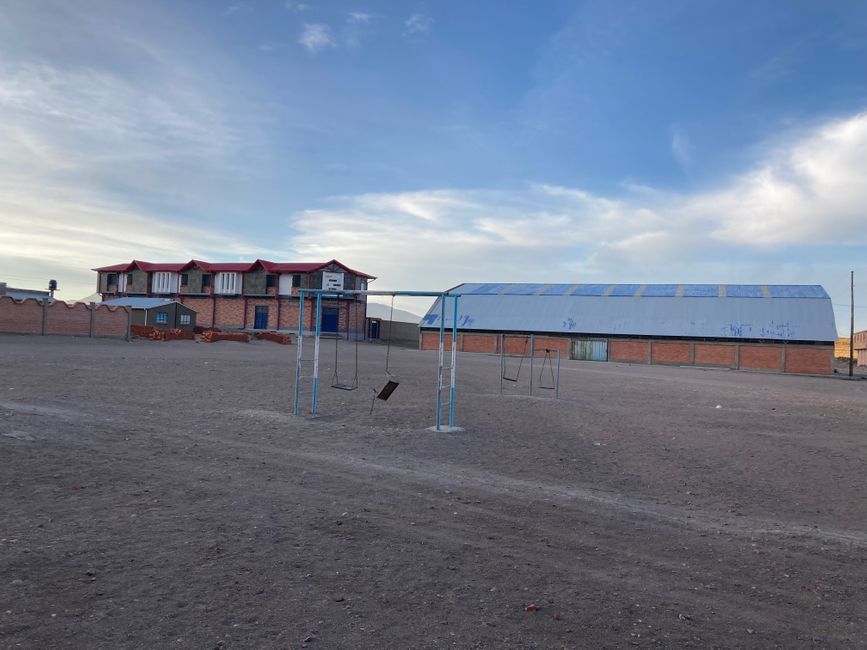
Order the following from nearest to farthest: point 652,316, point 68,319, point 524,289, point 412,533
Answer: point 412,533
point 68,319
point 652,316
point 524,289

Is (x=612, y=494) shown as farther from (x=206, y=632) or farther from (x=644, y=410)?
(x=644, y=410)

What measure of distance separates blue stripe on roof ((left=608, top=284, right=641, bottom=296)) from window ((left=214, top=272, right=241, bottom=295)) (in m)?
38.5

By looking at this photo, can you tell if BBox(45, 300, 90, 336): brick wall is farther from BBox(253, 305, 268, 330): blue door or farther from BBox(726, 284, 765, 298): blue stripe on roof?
BBox(726, 284, 765, 298): blue stripe on roof

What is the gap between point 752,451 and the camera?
12938 mm

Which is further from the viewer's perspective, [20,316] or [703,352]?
[703,352]

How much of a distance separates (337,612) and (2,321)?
45381mm

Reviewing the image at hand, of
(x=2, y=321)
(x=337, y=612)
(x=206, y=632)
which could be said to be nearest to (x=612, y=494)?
(x=337, y=612)

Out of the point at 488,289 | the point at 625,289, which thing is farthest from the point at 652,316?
the point at 488,289

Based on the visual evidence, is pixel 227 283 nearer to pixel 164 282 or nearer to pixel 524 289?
pixel 164 282

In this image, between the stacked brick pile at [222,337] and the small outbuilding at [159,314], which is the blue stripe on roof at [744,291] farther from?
the small outbuilding at [159,314]

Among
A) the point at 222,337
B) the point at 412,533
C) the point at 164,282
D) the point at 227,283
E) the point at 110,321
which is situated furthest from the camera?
the point at 164,282

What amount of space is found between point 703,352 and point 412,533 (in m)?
55.1

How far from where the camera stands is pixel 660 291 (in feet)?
212

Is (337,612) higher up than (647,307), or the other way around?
(647,307)
